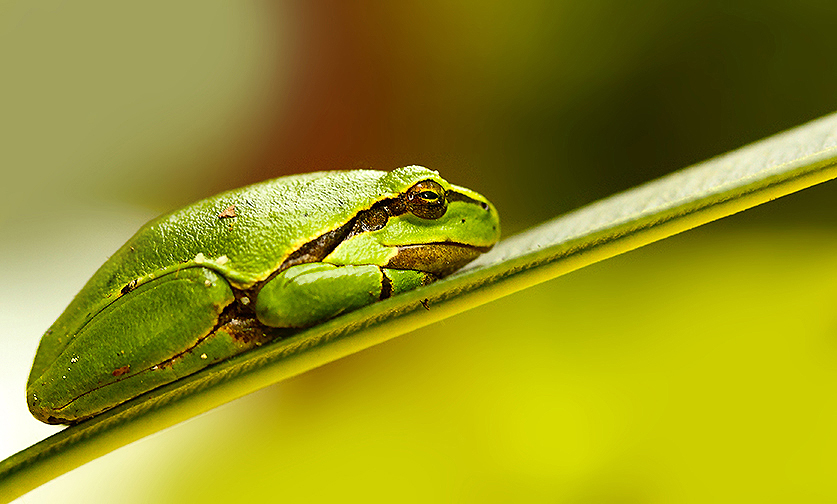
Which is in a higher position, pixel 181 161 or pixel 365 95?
pixel 365 95

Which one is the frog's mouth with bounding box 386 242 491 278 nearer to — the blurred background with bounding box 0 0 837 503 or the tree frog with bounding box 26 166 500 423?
the tree frog with bounding box 26 166 500 423

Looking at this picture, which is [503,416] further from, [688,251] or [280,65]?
[280,65]

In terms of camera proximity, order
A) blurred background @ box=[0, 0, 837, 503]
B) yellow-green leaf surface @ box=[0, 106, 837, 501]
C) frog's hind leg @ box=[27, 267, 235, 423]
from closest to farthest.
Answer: yellow-green leaf surface @ box=[0, 106, 837, 501], frog's hind leg @ box=[27, 267, 235, 423], blurred background @ box=[0, 0, 837, 503]

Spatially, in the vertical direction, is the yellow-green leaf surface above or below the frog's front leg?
below

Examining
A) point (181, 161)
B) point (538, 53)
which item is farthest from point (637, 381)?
point (181, 161)

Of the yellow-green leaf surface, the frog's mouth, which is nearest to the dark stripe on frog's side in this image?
the frog's mouth

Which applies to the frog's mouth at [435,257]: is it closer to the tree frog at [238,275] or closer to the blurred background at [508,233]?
the tree frog at [238,275]

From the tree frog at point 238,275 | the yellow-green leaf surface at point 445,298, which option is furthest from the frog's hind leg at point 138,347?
the yellow-green leaf surface at point 445,298
